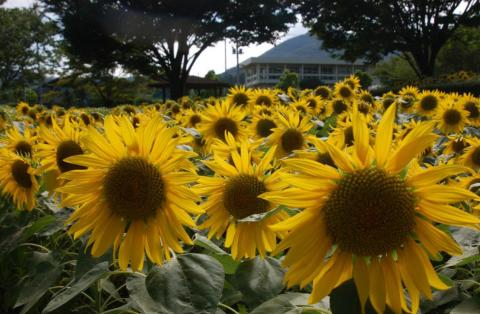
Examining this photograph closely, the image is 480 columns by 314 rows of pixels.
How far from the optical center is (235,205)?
1687 mm

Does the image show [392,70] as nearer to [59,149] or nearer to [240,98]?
[240,98]

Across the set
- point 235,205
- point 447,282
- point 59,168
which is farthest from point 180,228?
point 59,168

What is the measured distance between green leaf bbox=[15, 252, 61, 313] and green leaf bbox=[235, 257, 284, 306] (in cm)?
71

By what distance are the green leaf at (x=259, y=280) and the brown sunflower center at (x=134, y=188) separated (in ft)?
1.04

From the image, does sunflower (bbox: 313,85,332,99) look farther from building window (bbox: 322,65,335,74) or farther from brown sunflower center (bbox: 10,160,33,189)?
building window (bbox: 322,65,335,74)

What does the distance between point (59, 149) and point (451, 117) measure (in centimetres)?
317

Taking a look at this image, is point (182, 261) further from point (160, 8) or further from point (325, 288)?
point (160, 8)

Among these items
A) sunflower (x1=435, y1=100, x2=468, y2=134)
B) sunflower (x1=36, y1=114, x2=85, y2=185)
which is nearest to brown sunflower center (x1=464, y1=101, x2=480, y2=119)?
sunflower (x1=435, y1=100, x2=468, y2=134)

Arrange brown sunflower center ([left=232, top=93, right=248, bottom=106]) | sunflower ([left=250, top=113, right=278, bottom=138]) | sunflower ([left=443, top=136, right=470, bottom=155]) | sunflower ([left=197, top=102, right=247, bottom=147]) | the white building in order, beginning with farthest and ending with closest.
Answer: the white building, brown sunflower center ([left=232, top=93, right=248, bottom=106]), sunflower ([left=250, top=113, right=278, bottom=138]), sunflower ([left=197, top=102, right=247, bottom=147]), sunflower ([left=443, top=136, right=470, bottom=155])

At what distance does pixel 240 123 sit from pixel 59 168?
4.64ft

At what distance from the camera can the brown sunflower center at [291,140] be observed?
2.89 m

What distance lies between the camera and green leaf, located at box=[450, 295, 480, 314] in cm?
116

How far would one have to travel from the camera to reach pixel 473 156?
8.91 feet

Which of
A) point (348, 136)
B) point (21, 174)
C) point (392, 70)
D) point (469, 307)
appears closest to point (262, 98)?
point (348, 136)
